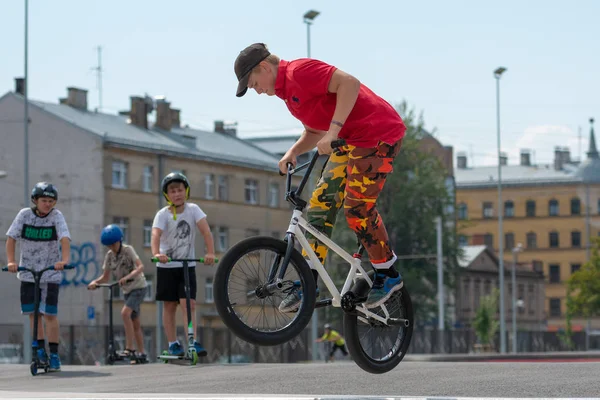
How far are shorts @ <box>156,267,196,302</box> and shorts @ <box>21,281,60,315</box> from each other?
108cm

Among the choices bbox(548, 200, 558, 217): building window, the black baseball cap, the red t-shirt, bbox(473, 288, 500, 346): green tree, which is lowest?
bbox(473, 288, 500, 346): green tree

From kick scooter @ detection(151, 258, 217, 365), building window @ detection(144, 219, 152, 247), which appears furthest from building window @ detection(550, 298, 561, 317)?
kick scooter @ detection(151, 258, 217, 365)

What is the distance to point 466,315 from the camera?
108m

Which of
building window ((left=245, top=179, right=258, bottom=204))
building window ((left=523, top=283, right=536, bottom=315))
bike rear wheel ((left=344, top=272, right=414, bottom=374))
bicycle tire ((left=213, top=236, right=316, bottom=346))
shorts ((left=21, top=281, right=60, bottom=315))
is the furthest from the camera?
building window ((left=523, top=283, right=536, bottom=315))

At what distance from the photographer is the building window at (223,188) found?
8025 centimetres

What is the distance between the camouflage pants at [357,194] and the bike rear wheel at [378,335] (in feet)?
1.09

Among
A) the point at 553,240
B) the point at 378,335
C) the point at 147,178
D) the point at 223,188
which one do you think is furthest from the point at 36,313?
the point at 553,240

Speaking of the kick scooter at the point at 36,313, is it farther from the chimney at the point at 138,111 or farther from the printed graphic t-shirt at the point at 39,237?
the chimney at the point at 138,111

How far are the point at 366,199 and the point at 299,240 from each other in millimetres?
547

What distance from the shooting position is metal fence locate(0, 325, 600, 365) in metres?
33.3

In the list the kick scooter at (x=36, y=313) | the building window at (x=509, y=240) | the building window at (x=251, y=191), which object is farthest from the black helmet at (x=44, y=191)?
the building window at (x=509, y=240)

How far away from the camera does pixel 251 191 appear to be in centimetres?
8294

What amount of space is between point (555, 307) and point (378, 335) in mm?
125459

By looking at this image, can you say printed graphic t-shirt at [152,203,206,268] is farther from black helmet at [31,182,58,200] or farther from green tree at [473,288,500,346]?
green tree at [473,288,500,346]
